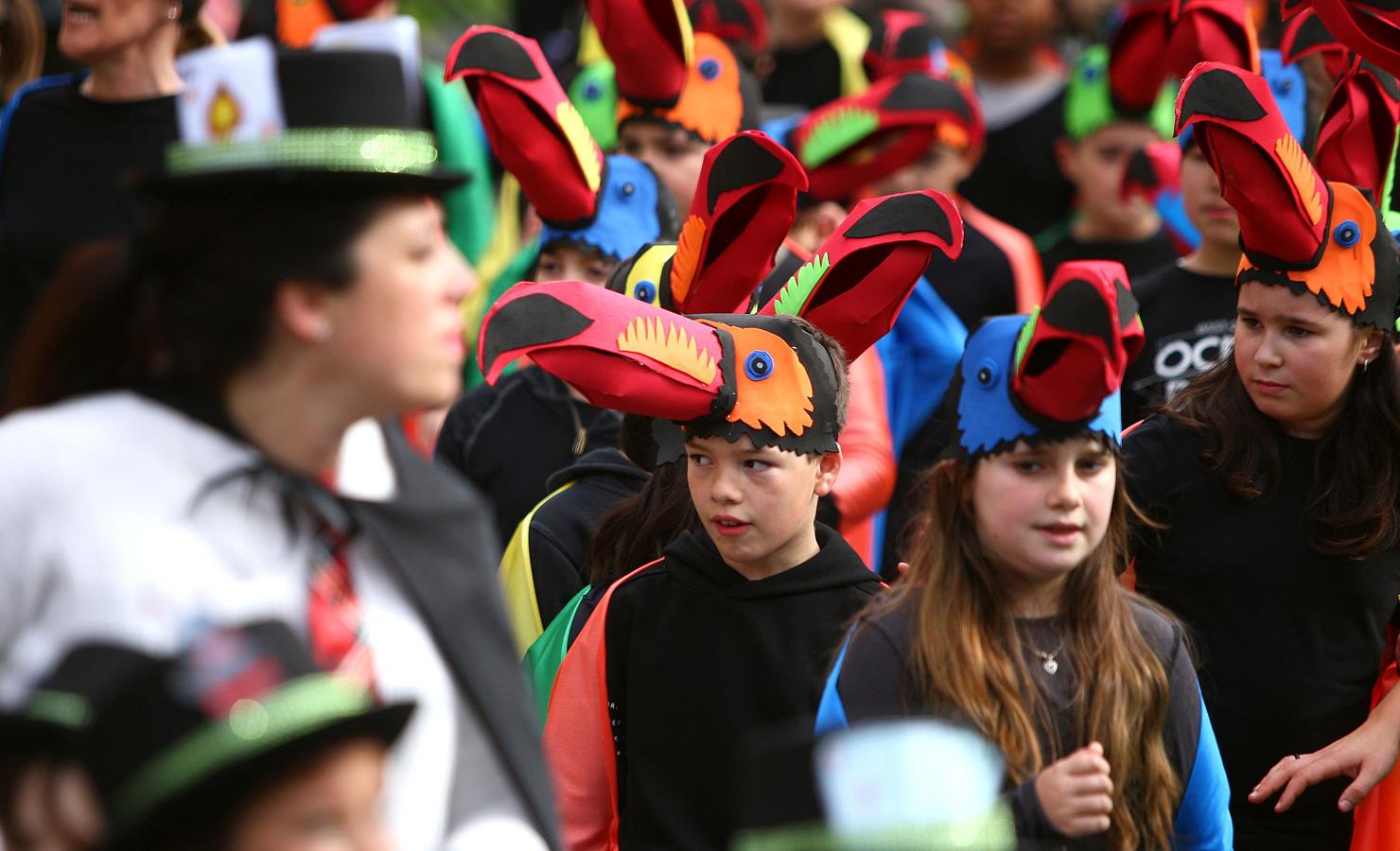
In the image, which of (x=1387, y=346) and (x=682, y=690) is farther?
(x=1387, y=346)

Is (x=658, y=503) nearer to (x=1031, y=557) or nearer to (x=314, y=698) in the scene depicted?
(x=1031, y=557)

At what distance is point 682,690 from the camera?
3521 millimetres

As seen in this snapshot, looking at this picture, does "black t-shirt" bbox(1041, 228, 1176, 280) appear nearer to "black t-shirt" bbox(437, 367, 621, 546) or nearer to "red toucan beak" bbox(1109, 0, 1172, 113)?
"red toucan beak" bbox(1109, 0, 1172, 113)

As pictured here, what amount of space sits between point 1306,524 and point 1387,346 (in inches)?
16.6

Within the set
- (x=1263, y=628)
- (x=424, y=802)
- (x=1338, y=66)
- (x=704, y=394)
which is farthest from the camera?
(x=1338, y=66)

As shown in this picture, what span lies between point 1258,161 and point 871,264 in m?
0.79

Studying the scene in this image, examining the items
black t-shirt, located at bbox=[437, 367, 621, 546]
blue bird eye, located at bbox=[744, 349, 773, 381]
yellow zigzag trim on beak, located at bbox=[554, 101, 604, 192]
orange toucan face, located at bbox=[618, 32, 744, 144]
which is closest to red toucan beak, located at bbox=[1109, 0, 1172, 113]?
orange toucan face, located at bbox=[618, 32, 744, 144]

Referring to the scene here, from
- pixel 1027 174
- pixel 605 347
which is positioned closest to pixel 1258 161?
pixel 605 347

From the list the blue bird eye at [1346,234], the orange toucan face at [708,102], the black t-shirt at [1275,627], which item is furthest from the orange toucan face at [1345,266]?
the orange toucan face at [708,102]

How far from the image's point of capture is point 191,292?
7.62 feet

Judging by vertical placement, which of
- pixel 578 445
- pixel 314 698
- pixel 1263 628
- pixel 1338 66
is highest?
pixel 1338 66

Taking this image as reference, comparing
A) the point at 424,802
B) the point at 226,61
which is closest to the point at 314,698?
the point at 424,802

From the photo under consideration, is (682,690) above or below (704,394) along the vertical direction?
below

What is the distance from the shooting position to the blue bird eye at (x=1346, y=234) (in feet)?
13.0
